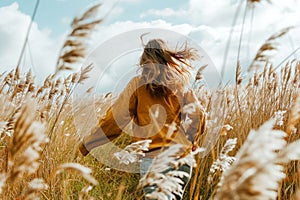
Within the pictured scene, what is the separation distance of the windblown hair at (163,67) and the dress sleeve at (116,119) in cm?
15

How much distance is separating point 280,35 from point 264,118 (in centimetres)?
259

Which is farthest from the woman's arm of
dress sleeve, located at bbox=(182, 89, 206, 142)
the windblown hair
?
dress sleeve, located at bbox=(182, 89, 206, 142)

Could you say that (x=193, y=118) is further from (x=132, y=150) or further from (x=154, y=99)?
(x=132, y=150)

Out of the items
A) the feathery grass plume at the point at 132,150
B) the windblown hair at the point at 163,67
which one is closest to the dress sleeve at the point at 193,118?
the windblown hair at the point at 163,67

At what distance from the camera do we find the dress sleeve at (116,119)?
3.04 m

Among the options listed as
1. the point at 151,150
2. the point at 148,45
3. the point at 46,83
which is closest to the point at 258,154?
the point at 151,150

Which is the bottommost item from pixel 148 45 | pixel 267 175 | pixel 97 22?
pixel 267 175

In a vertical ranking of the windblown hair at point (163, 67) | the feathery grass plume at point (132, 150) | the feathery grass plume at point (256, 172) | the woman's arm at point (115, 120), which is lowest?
the feathery grass plume at point (256, 172)

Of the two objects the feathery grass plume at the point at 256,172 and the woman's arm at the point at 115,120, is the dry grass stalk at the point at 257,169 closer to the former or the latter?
the feathery grass plume at the point at 256,172

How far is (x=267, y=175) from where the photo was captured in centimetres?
79

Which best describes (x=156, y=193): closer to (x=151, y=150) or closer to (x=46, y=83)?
(x=151, y=150)

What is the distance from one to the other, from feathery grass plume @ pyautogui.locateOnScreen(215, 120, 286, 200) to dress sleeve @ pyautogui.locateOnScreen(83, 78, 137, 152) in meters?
2.21

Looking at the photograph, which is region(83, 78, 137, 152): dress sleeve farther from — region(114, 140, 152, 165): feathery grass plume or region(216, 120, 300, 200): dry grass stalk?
region(216, 120, 300, 200): dry grass stalk

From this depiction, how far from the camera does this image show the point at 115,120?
10.2 ft
